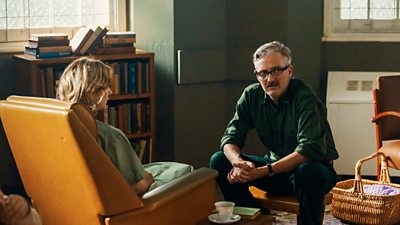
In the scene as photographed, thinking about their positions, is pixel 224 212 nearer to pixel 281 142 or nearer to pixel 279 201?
pixel 279 201

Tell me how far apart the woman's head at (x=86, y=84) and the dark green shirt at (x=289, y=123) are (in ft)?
3.11

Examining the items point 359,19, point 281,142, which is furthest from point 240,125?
point 359,19

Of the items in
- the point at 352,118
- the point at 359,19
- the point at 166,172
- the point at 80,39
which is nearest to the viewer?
the point at 166,172

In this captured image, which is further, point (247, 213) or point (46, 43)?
point (46, 43)

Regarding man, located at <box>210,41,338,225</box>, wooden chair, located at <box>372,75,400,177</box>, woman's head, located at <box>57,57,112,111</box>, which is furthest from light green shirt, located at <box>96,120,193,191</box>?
wooden chair, located at <box>372,75,400,177</box>

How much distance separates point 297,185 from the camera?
3.76 m

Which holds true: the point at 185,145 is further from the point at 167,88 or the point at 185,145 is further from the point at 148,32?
the point at 148,32

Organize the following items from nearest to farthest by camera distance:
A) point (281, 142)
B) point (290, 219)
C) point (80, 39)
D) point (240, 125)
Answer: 1. point (281, 142)
2. point (240, 125)
3. point (290, 219)
4. point (80, 39)

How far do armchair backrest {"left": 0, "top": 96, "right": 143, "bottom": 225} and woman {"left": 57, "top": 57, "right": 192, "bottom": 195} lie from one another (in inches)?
6.8

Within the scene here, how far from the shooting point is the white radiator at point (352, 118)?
554 cm

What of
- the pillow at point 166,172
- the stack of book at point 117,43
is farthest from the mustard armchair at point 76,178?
the stack of book at point 117,43

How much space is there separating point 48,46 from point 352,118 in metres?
2.18

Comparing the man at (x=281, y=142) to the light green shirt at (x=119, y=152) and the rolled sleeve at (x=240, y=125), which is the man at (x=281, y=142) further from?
the light green shirt at (x=119, y=152)

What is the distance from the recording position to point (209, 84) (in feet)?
18.1
